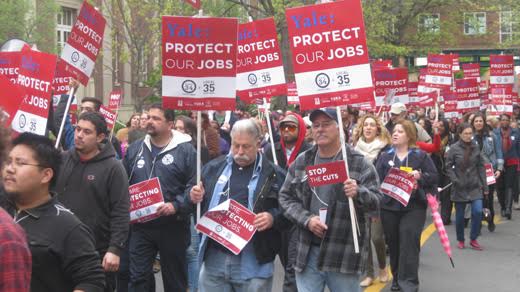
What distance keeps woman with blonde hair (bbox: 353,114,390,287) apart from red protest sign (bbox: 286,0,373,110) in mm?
3284

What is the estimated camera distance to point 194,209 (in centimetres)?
701

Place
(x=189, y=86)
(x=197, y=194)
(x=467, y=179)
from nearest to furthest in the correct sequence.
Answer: (x=197, y=194) < (x=189, y=86) < (x=467, y=179)

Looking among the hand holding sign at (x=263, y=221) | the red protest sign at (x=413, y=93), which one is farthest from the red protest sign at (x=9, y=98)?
the red protest sign at (x=413, y=93)

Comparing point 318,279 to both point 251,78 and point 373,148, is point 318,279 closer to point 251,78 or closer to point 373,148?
point 373,148

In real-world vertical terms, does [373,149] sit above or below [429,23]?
below

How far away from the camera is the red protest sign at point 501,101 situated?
17984 millimetres

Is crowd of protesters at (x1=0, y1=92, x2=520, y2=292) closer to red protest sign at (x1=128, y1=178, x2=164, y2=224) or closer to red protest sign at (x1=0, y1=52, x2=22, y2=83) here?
red protest sign at (x1=128, y1=178, x2=164, y2=224)

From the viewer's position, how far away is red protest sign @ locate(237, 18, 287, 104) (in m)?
10.5

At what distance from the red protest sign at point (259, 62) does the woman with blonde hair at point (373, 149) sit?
3.68 ft

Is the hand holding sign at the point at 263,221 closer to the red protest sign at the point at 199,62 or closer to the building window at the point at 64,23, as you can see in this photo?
the red protest sign at the point at 199,62

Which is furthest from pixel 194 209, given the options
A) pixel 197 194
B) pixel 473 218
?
pixel 473 218

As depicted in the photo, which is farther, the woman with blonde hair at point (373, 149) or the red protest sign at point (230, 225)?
the woman with blonde hair at point (373, 149)

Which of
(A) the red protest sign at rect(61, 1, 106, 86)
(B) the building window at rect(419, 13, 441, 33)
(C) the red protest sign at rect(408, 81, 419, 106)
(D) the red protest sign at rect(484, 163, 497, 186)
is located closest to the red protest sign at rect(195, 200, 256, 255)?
A: (A) the red protest sign at rect(61, 1, 106, 86)

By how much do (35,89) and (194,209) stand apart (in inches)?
62.3
